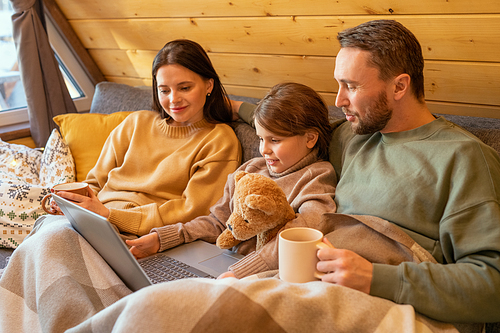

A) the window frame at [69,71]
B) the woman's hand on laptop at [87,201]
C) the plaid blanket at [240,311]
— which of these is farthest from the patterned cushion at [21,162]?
the plaid blanket at [240,311]

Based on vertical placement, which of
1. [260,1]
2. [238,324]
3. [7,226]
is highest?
[260,1]

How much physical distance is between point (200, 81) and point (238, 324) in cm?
120

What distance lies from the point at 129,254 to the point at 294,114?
2.21 feet

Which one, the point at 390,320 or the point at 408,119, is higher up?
the point at 408,119

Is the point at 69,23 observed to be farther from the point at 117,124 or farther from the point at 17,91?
the point at 117,124

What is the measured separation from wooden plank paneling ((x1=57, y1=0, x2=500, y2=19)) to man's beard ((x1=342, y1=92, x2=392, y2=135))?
0.49 metres

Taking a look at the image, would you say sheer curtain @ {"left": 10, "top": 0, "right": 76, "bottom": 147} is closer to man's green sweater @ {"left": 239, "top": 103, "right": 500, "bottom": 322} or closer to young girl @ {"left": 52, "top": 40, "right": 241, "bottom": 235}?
young girl @ {"left": 52, "top": 40, "right": 241, "bottom": 235}

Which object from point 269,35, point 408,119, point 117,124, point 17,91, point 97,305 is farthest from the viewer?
point 17,91

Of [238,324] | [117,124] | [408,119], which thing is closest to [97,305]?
[238,324]

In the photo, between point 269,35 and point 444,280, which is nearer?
point 444,280

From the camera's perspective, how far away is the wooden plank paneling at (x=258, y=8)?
1.41 meters

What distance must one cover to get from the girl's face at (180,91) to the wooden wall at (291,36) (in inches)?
15.4

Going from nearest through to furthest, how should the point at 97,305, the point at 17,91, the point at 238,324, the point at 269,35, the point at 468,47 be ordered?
the point at 238,324, the point at 97,305, the point at 468,47, the point at 269,35, the point at 17,91

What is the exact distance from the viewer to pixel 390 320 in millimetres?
867
